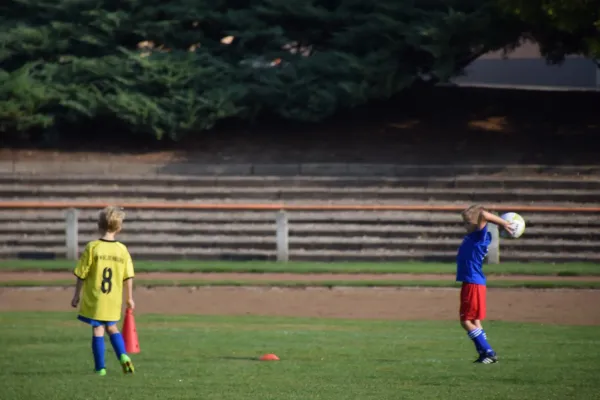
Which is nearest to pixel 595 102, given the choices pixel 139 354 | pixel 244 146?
pixel 244 146

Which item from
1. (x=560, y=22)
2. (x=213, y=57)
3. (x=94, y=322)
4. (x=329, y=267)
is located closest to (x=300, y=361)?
(x=94, y=322)

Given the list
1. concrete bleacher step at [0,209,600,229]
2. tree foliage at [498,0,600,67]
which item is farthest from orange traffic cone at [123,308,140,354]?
tree foliage at [498,0,600,67]

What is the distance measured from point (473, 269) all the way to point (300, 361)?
1926 mm

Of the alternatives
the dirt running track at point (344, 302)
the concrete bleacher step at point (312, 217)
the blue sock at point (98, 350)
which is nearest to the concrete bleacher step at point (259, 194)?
the concrete bleacher step at point (312, 217)

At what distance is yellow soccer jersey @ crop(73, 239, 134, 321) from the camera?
10.8 m

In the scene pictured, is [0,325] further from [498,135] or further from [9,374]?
[498,135]

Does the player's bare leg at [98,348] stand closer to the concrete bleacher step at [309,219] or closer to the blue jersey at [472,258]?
the blue jersey at [472,258]

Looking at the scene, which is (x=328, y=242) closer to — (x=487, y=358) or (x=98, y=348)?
(x=487, y=358)

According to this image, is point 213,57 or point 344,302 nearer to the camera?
point 344,302

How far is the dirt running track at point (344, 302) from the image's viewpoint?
17.9 m

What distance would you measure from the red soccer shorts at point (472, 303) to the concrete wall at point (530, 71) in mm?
30669

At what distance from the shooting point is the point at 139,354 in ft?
42.2

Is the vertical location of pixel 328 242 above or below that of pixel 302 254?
above

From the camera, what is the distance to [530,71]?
44406 millimetres
